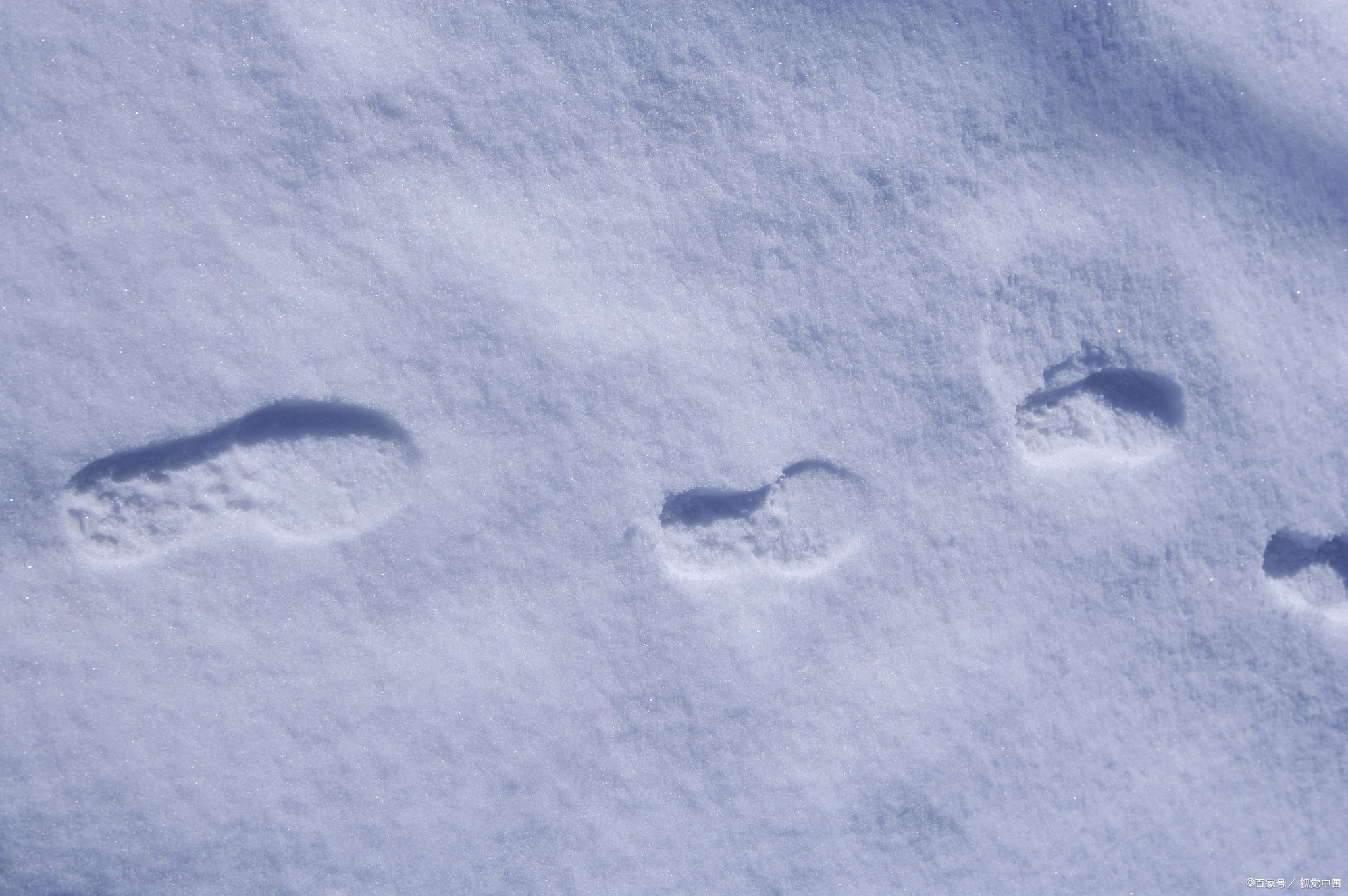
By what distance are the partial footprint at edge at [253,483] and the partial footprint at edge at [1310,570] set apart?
69.8 inches

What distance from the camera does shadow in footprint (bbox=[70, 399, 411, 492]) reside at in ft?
5.00

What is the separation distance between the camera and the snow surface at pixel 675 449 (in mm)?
1501

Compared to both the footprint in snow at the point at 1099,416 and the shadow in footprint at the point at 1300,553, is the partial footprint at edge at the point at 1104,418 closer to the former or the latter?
the footprint in snow at the point at 1099,416

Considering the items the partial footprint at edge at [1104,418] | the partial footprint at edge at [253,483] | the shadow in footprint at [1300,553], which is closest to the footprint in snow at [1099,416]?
the partial footprint at edge at [1104,418]

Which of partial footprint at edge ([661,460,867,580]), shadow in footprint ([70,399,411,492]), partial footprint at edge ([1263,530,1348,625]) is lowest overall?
partial footprint at edge ([1263,530,1348,625])

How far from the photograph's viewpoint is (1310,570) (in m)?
1.60

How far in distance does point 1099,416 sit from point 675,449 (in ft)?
2.80

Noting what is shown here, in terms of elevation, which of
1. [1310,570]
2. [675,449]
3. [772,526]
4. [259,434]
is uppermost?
[259,434]

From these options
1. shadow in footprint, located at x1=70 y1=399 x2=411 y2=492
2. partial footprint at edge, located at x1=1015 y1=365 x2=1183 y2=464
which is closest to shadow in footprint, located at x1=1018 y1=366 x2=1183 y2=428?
partial footprint at edge, located at x1=1015 y1=365 x2=1183 y2=464

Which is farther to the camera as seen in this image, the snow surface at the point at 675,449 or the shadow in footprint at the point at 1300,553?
the shadow in footprint at the point at 1300,553

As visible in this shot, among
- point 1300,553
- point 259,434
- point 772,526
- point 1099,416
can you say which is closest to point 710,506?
point 772,526

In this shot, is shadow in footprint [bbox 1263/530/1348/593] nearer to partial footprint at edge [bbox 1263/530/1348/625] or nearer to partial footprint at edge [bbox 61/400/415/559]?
partial footprint at edge [bbox 1263/530/1348/625]

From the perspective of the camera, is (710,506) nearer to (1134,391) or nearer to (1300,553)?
(1134,391)

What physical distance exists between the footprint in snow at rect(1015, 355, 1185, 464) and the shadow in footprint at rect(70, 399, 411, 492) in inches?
49.6
